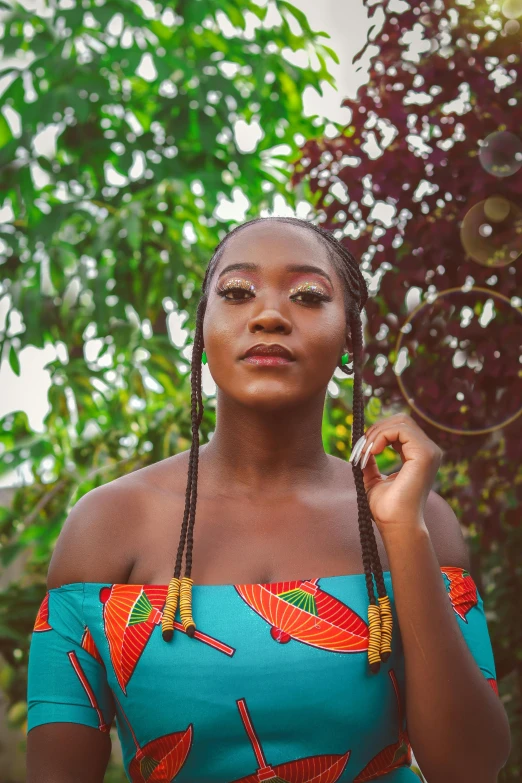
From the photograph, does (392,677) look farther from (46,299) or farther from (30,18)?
(30,18)

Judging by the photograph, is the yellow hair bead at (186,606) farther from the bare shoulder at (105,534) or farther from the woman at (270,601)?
the bare shoulder at (105,534)

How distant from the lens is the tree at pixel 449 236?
2859 millimetres

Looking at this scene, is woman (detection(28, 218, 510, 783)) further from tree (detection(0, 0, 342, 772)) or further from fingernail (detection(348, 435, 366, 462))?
tree (detection(0, 0, 342, 772))

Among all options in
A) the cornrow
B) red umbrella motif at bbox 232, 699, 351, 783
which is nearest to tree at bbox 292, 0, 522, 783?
the cornrow

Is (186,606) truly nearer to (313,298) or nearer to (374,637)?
(374,637)

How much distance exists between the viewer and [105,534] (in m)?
1.86

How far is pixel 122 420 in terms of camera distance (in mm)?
4137

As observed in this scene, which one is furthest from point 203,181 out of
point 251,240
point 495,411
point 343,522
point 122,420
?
point 343,522

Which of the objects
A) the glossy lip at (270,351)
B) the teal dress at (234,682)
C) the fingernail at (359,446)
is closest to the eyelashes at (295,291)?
the glossy lip at (270,351)

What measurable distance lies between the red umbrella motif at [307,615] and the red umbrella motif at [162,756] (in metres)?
0.25

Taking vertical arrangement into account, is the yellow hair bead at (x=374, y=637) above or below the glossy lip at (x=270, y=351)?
Result: below

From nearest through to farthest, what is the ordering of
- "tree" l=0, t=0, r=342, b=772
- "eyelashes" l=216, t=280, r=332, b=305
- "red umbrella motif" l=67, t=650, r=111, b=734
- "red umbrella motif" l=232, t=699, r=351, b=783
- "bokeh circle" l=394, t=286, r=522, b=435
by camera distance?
"red umbrella motif" l=232, t=699, r=351, b=783 → "red umbrella motif" l=67, t=650, r=111, b=734 → "eyelashes" l=216, t=280, r=332, b=305 → "bokeh circle" l=394, t=286, r=522, b=435 → "tree" l=0, t=0, r=342, b=772

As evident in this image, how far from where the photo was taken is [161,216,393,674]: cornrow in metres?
1.71

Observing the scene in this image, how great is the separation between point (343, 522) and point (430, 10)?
195cm
